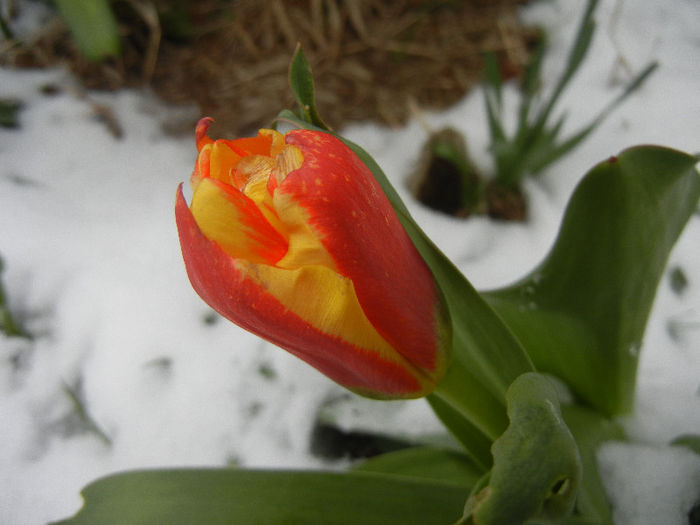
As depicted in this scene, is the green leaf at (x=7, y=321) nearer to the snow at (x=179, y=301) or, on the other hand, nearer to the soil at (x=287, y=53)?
the snow at (x=179, y=301)

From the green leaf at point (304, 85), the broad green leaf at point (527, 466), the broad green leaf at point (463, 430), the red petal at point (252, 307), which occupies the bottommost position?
the broad green leaf at point (463, 430)

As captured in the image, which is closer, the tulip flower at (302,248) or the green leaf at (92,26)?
the tulip flower at (302,248)

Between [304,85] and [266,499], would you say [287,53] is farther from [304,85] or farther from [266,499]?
[266,499]

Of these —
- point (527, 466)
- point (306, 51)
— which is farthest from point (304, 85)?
point (306, 51)

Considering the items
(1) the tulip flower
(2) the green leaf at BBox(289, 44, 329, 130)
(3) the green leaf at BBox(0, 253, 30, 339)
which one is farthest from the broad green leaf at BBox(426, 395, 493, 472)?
(3) the green leaf at BBox(0, 253, 30, 339)

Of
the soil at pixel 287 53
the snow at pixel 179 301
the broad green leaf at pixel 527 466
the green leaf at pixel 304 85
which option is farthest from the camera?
Answer: the soil at pixel 287 53

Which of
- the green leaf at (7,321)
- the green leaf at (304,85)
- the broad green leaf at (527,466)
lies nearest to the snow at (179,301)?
the green leaf at (7,321)
